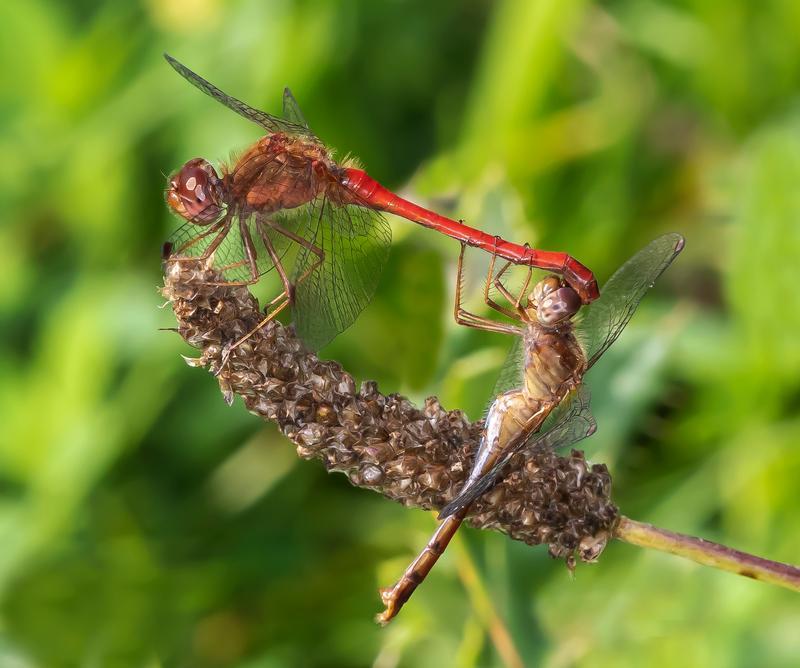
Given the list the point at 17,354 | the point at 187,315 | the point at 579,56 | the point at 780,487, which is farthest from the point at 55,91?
the point at 780,487

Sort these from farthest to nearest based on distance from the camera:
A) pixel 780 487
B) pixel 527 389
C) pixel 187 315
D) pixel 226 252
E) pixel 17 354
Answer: pixel 17 354 → pixel 780 487 → pixel 226 252 → pixel 527 389 → pixel 187 315

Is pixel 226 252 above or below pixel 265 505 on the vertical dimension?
above

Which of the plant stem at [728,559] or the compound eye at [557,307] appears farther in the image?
the compound eye at [557,307]

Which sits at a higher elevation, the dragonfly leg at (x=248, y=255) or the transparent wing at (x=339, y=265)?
the dragonfly leg at (x=248, y=255)

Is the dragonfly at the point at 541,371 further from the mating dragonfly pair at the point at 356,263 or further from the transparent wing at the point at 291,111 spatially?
the transparent wing at the point at 291,111

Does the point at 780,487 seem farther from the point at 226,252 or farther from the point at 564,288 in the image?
the point at 226,252

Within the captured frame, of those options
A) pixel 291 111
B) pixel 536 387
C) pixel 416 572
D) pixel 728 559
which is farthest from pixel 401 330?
pixel 728 559

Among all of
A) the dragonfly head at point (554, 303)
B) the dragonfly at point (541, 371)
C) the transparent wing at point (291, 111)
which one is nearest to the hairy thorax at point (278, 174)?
the transparent wing at point (291, 111)
